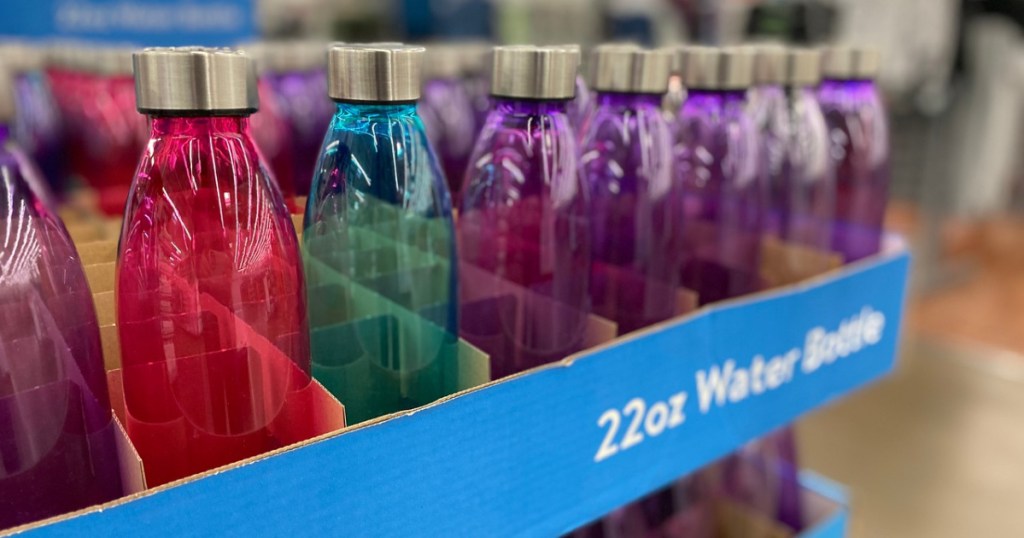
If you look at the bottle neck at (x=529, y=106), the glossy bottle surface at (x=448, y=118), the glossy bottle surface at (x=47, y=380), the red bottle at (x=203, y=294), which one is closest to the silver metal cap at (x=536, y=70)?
the bottle neck at (x=529, y=106)

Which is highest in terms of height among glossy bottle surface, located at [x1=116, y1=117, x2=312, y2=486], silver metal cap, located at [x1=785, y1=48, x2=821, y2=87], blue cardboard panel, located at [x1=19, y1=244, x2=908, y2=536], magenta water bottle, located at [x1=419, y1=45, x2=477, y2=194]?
silver metal cap, located at [x1=785, y1=48, x2=821, y2=87]

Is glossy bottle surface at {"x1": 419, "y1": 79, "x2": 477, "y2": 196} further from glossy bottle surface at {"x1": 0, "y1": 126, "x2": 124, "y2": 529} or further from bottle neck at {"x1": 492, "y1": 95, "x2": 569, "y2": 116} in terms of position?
glossy bottle surface at {"x1": 0, "y1": 126, "x2": 124, "y2": 529}

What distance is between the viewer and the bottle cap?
47 centimetres

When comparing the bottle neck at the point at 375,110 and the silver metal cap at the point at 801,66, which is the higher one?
the silver metal cap at the point at 801,66

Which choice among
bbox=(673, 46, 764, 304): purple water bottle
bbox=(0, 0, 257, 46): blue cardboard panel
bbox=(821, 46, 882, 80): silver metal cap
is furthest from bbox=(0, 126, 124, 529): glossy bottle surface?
bbox=(0, 0, 257, 46): blue cardboard panel

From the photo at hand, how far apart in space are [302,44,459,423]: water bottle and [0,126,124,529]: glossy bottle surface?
0.13 m

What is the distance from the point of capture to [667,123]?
0.65 m

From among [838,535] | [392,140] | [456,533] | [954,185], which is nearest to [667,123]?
[392,140]

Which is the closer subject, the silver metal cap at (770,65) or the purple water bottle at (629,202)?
the purple water bottle at (629,202)

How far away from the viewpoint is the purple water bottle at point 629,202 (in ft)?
2.08

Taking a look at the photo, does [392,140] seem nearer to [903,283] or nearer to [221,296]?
[221,296]

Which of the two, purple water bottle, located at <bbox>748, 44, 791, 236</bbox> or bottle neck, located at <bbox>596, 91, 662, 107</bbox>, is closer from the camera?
bottle neck, located at <bbox>596, 91, 662, 107</bbox>

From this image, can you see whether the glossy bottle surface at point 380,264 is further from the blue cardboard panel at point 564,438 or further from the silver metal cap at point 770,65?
the silver metal cap at point 770,65

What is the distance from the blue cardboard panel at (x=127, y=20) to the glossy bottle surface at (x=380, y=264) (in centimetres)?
133
